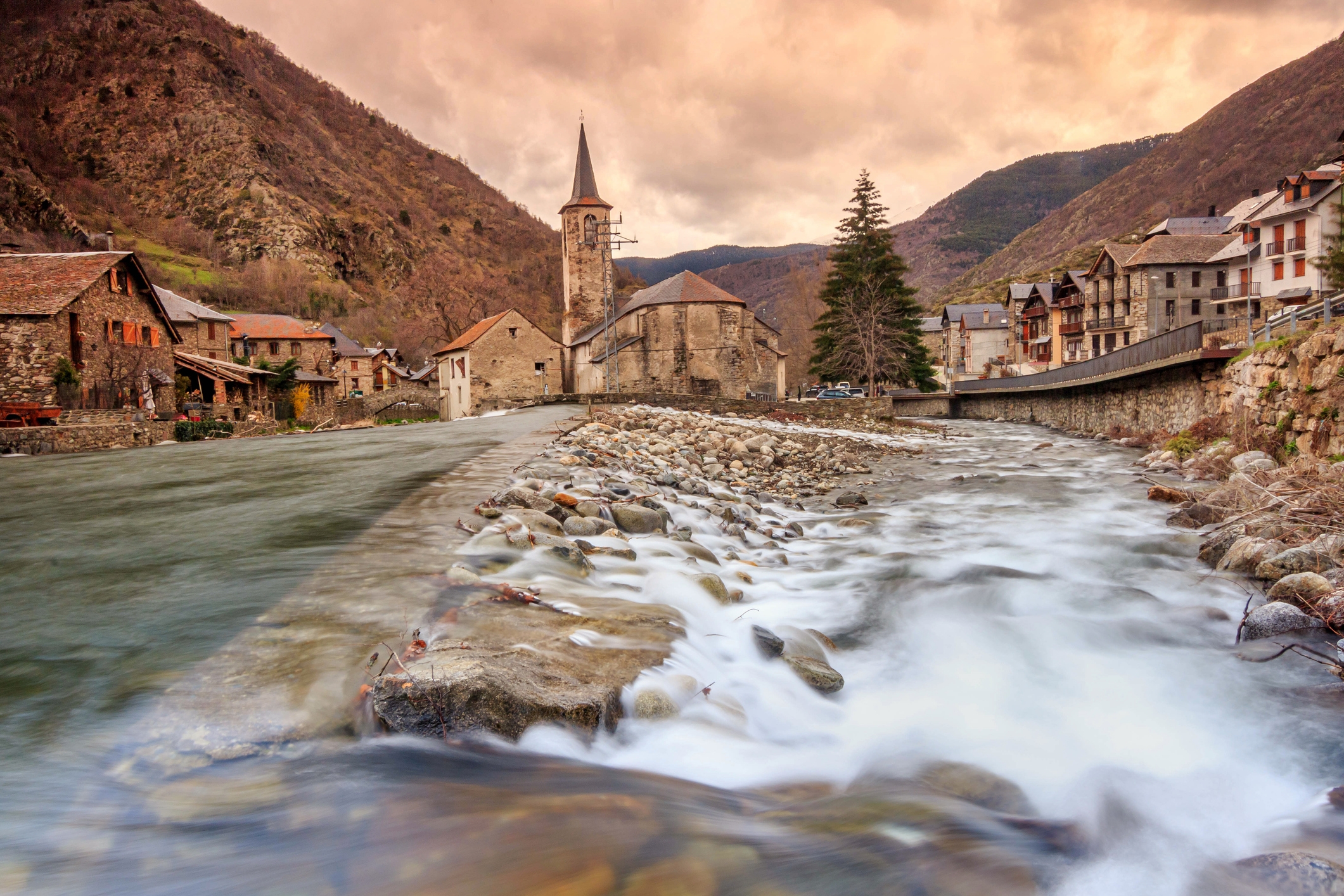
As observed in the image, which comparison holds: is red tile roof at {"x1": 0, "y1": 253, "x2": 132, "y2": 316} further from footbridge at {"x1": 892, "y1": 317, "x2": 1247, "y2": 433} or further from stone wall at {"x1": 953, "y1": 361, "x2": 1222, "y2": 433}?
stone wall at {"x1": 953, "y1": 361, "x2": 1222, "y2": 433}

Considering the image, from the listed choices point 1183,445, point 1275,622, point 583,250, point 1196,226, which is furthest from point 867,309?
point 1275,622

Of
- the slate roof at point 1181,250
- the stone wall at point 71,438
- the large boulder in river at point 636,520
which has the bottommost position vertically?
the large boulder in river at point 636,520

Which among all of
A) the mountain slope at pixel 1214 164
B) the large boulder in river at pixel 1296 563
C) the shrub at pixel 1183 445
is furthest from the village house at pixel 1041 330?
the large boulder in river at pixel 1296 563

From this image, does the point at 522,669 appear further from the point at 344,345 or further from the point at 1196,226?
the point at 1196,226

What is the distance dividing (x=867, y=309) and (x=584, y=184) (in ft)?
79.4

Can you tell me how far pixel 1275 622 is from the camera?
6.08 meters

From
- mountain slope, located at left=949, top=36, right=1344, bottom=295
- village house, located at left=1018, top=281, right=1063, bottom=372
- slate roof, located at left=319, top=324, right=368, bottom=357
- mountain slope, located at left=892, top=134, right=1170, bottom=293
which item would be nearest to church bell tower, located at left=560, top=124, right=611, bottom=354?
slate roof, located at left=319, top=324, right=368, bottom=357

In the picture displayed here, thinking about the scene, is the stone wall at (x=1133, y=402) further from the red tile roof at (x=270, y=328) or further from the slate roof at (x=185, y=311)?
the red tile roof at (x=270, y=328)

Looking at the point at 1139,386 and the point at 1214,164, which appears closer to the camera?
the point at 1139,386

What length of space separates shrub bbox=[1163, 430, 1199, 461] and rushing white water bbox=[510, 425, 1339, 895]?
10.3m

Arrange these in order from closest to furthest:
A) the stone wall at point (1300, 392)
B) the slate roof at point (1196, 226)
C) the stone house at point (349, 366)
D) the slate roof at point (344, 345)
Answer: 1. the stone wall at point (1300, 392)
2. the slate roof at point (1196, 226)
3. the stone house at point (349, 366)
4. the slate roof at point (344, 345)

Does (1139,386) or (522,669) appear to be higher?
(1139,386)

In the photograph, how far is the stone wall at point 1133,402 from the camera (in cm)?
2122

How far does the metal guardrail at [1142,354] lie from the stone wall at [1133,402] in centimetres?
52
